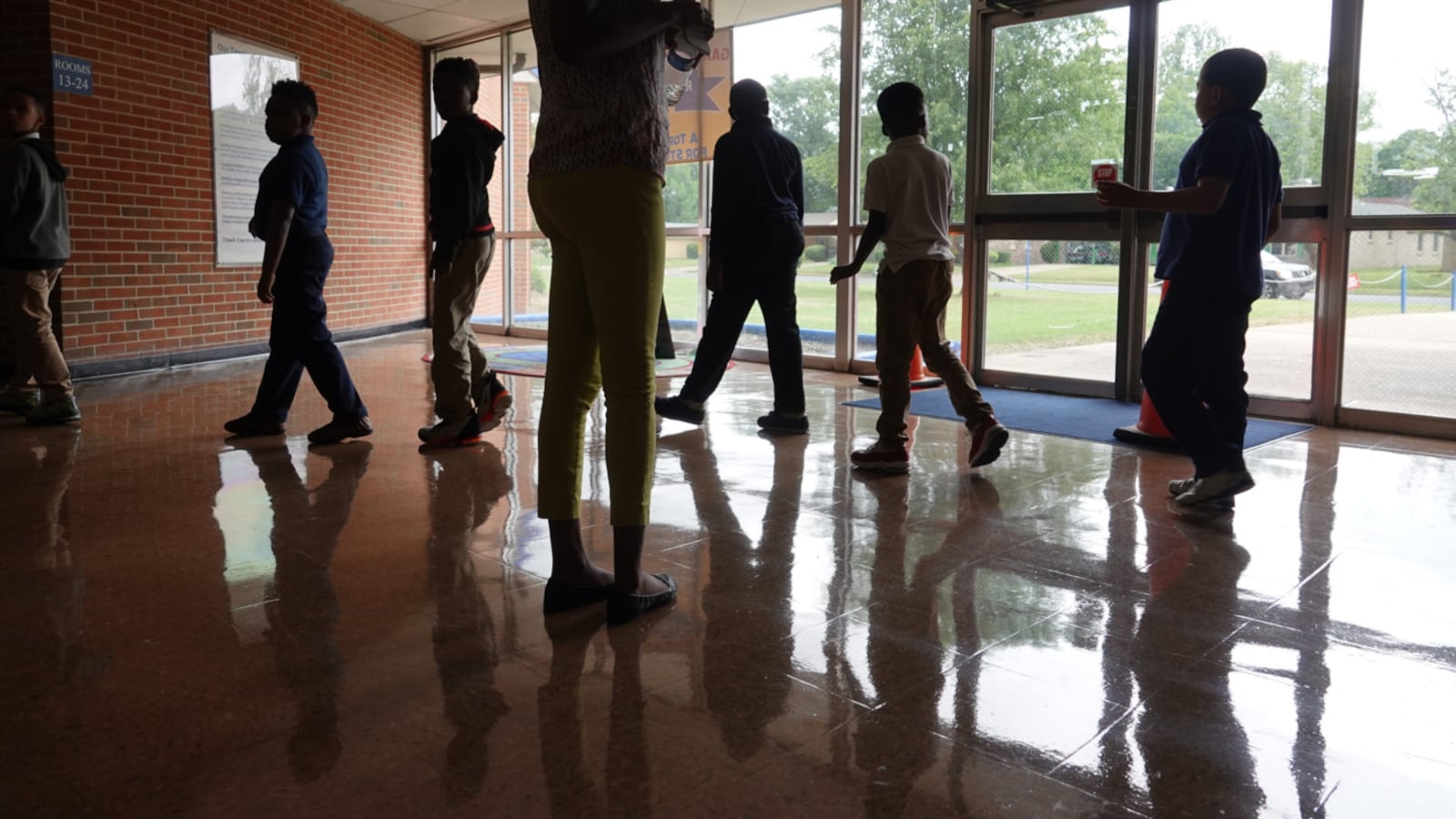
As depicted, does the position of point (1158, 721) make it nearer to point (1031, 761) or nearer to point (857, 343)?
point (1031, 761)

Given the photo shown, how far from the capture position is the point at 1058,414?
17.8 feet

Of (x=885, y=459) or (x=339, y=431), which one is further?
(x=339, y=431)

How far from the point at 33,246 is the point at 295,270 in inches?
52.4

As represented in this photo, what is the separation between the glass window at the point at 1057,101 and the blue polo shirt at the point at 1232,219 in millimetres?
2759

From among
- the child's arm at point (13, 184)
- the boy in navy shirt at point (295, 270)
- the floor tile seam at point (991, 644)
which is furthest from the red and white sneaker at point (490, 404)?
the floor tile seam at point (991, 644)

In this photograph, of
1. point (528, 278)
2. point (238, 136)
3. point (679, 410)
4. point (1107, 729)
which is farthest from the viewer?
point (528, 278)

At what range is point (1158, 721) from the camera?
1807 millimetres

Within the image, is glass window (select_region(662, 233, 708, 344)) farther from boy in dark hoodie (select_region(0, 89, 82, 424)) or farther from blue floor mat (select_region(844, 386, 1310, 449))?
boy in dark hoodie (select_region(0, 89, 82, 424))

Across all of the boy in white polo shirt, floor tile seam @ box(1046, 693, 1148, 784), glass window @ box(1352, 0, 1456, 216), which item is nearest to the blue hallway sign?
the boy in white polo shirt

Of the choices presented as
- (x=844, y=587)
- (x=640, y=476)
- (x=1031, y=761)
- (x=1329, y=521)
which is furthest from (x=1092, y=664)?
(x=1329, y=521)

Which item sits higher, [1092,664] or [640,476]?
[640,476]

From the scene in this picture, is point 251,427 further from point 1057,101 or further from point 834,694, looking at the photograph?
point 1057,101

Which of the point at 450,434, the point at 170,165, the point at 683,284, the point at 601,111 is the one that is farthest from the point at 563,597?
the point at 683,284

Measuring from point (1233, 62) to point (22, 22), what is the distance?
6239 millimetres
